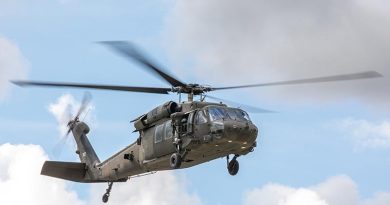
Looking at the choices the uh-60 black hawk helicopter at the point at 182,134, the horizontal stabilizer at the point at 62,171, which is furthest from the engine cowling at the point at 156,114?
the horizontal stabilizer at the point at 62,171

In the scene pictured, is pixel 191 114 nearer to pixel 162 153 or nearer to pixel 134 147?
pixel 162 153

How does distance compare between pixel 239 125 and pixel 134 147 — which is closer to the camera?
pixel 239 125

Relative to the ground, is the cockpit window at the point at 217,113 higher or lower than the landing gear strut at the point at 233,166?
higher

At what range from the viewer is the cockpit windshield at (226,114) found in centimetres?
3036

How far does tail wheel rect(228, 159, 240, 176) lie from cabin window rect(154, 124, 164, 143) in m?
3.93

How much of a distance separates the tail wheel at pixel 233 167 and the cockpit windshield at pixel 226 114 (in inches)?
110

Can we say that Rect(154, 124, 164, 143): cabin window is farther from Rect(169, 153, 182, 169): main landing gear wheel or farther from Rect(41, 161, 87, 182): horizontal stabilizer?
Rect(41, 161, 87, 182): horizontal stabilizer

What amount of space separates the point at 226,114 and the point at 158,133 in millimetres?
4411

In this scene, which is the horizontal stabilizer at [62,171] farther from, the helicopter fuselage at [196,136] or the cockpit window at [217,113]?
the cockpit window at [217,113]

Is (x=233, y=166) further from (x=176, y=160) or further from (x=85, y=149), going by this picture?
(x=85, y=149)

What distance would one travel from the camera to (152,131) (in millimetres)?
33719

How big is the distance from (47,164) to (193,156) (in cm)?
1263

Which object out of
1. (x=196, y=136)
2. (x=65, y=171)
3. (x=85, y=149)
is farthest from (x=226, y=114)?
(x=85, y=149)

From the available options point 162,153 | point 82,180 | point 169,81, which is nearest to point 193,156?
point 162,153
